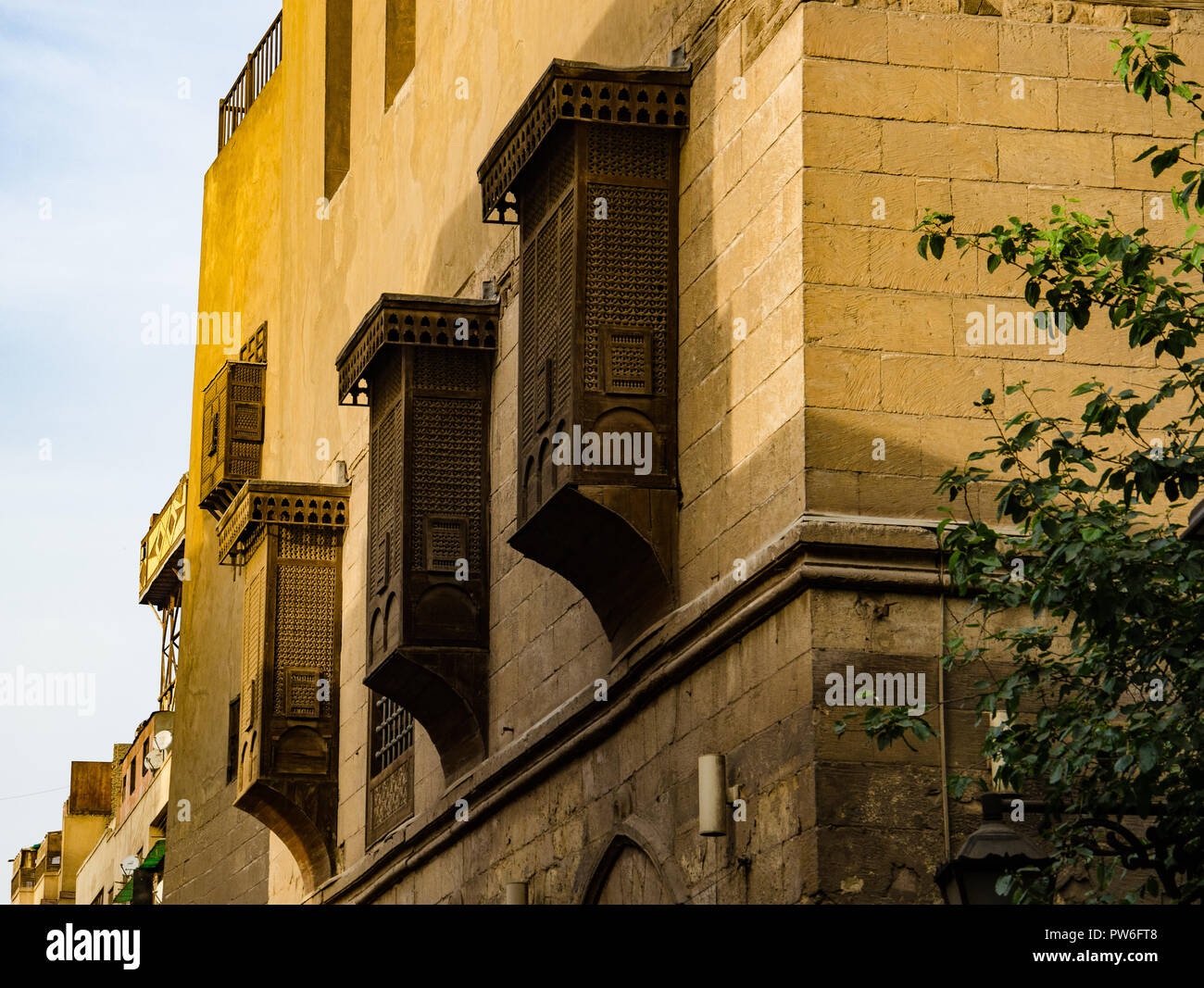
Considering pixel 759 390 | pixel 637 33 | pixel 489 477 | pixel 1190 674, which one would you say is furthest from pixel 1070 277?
pixel 489 477

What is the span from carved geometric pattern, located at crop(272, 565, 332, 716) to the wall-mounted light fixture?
9046 millimetres

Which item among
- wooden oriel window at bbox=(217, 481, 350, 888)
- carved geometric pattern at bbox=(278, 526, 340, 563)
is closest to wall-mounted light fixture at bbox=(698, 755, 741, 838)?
wooden oriel window at bbox=(217, 481, 350, 888)

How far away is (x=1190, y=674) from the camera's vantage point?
8.87 m

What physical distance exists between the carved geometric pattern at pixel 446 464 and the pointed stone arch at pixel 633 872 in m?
3.36

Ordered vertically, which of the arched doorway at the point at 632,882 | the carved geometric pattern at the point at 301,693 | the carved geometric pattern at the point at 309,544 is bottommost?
the arched doorway at the point at 632,882

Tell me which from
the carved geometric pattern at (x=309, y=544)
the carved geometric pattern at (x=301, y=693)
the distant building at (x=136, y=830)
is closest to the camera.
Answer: the carved geometric pattern at (x=301, y=693)

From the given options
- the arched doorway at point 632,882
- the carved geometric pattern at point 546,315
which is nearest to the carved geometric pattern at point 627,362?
the carved geometric pattern at point 546,315

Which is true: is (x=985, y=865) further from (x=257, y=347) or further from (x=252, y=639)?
(x=257, y=347)

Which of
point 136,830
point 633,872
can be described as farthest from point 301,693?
point 136,830

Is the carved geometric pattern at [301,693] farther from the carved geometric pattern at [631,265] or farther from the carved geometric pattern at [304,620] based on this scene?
the carved geometric pattern at [631,265]

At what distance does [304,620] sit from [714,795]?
30.6 ft

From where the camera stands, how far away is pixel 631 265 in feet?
42.8

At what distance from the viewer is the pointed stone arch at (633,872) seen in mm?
12219

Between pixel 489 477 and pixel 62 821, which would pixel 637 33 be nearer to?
pixel 489 477
